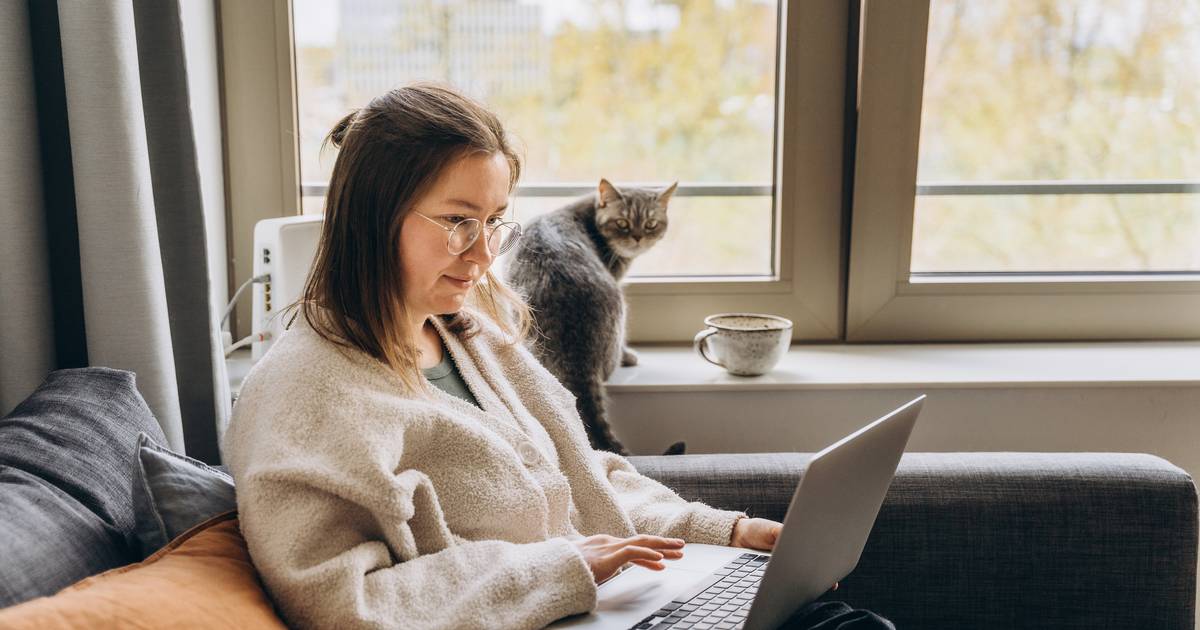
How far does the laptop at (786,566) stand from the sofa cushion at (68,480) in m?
0.46

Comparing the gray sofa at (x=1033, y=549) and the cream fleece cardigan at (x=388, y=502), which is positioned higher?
the cream fleece cardigan at (x=388, y=502)

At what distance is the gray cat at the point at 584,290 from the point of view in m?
1.67

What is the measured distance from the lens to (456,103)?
3.56 ft

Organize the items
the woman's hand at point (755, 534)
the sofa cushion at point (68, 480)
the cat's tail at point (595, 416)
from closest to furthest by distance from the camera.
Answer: the sofa cushion at point (68, 480) → the woman's hand at point (755, 534) → the cat's tail at point (595, 416)

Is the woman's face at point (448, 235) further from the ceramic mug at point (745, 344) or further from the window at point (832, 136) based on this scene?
the window at point (832, 136)

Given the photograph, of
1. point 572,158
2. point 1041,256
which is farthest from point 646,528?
point 1041,256

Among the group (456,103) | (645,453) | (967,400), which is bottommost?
(645,453)

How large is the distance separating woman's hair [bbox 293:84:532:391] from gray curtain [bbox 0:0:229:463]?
11.6 inches

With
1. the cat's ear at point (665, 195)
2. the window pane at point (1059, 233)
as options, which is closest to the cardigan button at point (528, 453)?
the cat's ear at point (665, 195)

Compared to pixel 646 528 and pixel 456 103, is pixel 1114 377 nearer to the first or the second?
pixel 646 528

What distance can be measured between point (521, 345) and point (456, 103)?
1.37 feet

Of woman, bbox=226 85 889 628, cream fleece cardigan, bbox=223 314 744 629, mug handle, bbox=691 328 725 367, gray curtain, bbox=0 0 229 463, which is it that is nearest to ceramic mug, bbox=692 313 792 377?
mug handle, bbox=691 328 725 367

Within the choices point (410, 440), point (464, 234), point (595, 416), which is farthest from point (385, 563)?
A: point (595, 416)

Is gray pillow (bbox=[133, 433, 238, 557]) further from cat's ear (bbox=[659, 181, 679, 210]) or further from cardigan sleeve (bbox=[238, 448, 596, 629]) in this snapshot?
cat's ear (bbox=[659, 181, 679, 210])
